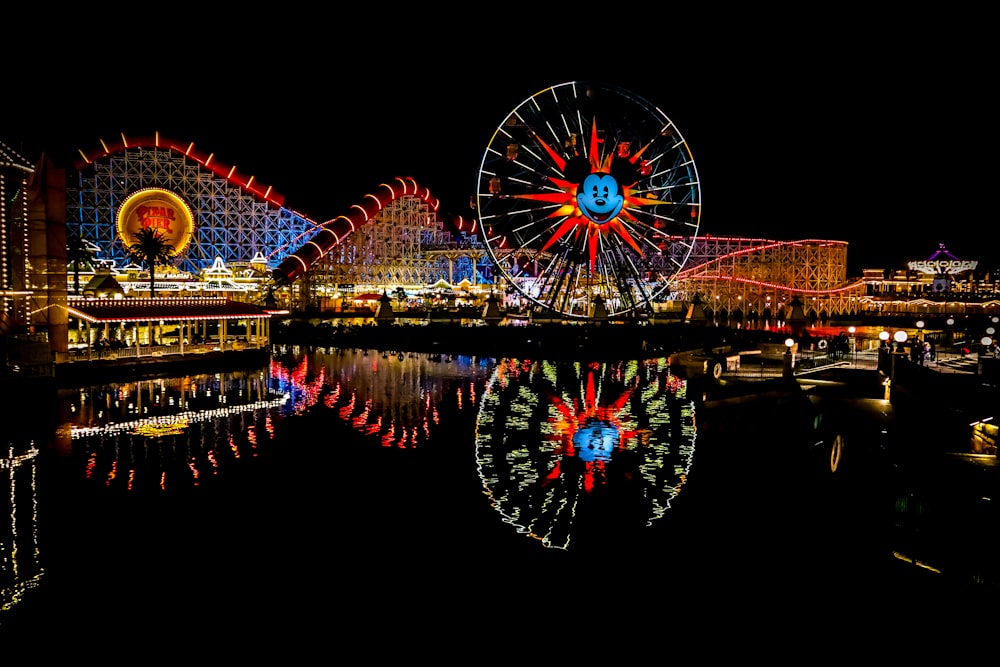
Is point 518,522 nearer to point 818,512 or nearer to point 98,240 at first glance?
point 818,512

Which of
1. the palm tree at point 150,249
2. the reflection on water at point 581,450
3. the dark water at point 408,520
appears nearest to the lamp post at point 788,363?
the reflection on water at point 581,450

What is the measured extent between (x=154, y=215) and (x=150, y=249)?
18.5 ft

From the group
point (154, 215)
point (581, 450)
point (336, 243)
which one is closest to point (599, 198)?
point (581, 450)

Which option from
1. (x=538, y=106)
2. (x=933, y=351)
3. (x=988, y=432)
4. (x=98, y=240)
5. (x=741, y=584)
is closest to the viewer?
(x=741, y=584)

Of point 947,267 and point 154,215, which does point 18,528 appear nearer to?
point 154,215

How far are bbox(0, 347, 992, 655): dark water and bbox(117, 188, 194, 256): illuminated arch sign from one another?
124 feet

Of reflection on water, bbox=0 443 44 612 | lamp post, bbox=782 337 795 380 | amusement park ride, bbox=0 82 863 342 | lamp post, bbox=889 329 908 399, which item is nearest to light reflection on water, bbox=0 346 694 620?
reflection on water, bbox=0 443 44 612

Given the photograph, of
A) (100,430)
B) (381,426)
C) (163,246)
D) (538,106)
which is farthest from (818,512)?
(163,246)

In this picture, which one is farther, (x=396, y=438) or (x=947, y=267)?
(x=947, y=267)

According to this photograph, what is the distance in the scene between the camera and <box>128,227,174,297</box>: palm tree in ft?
160

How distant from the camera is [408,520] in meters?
10.7

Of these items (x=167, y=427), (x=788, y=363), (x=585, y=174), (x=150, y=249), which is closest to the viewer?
(x=167, y=427)

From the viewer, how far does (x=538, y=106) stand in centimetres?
3497

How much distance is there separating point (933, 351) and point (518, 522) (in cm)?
1909
